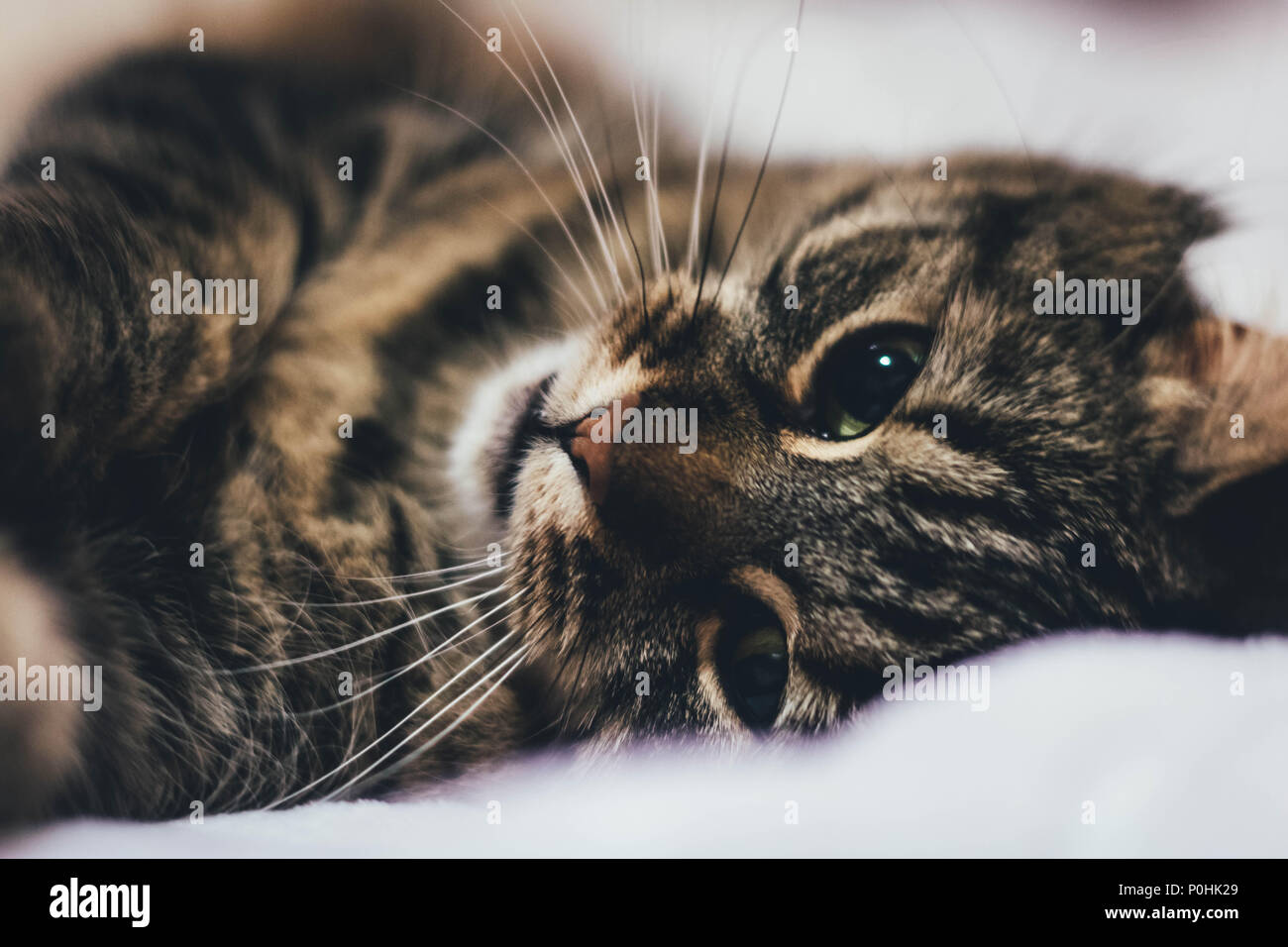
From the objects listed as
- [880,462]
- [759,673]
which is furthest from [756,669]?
[880,462]

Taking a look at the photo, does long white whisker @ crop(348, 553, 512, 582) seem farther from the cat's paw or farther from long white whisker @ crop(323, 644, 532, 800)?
the cat's paw

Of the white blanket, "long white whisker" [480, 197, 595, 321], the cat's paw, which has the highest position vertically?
"long white whisker" [480, 197, 595, 321]

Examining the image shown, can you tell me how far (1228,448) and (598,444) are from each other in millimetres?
529

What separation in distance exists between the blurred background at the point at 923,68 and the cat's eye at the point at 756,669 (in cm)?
45

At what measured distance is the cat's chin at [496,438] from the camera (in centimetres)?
81

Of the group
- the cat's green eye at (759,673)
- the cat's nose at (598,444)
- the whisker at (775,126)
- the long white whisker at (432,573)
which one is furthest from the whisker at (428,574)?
the whisker at (775,126)

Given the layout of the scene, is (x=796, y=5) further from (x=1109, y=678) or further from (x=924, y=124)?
(x=1109, y=678)

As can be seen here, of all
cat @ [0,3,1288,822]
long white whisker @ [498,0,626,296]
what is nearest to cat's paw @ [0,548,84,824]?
cat @ [0,3,1288,822]

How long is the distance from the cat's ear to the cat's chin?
517 millimetres

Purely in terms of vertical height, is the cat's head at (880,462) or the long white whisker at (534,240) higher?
the long white whisker at (534,240)

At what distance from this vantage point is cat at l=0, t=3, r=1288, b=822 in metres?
0.71

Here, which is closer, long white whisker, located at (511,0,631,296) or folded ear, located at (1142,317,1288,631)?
folded ear, located at (1142,317,1288,631)

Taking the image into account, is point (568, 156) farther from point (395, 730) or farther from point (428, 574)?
point (395, 730)

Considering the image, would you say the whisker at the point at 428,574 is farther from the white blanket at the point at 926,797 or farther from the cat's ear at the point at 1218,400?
the cat's ear at the point at 1218,400
